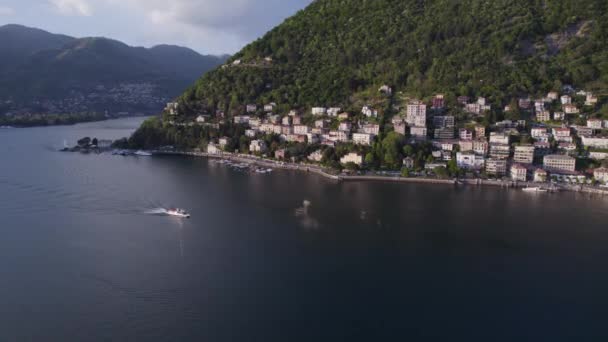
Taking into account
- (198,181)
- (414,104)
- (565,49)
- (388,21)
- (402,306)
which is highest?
(388,21)

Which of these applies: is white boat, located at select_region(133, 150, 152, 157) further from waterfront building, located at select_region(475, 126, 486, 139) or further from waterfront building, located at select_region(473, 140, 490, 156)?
waterfront building, located at select_region(475, 126, 486, 139)

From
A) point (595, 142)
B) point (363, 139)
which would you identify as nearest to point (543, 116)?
point (595, 142)

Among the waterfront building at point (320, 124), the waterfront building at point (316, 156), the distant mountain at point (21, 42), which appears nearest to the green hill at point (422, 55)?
the waterfront building at point (320, 124)

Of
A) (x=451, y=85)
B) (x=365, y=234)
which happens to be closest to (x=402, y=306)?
(x=365, y=234)

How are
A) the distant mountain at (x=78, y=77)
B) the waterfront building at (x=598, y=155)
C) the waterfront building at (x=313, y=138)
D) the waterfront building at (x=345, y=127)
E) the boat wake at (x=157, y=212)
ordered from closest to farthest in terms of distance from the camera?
1. the boat wake at (x=157, y=212)
2. the waterfront building at (x=598, y=155)
3. the waterfront building at (x=345, y=127)
4. the waterfront building at (x=313, y=138)
5. the distant mountain at (x=78, y=77)

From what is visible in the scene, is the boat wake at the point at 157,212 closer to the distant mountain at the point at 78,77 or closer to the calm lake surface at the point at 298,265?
the calm lake surface at the point at 298,265

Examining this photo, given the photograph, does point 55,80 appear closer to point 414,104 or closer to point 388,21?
point 388,21

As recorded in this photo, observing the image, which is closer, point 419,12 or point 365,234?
point 365,234
